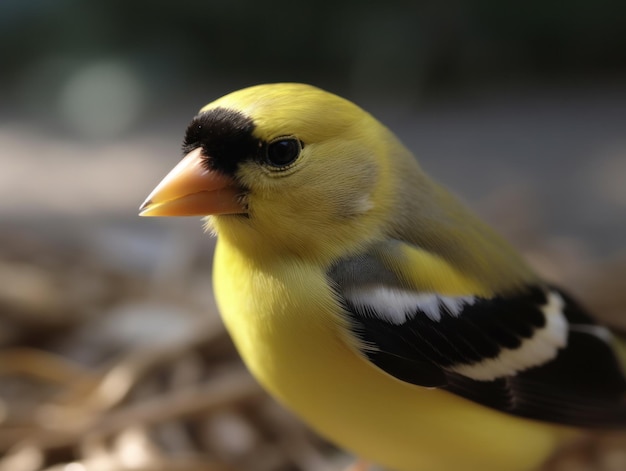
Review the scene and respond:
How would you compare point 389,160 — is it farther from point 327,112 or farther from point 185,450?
point 185,450

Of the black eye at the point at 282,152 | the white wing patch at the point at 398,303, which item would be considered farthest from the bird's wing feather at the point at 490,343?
the black eye at the point at 282,152

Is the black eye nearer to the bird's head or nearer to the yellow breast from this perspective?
the bird's head

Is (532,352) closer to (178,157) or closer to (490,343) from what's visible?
(490,343)

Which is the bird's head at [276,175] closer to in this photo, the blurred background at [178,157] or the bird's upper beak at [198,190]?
the bird's upper beak at [198,190]

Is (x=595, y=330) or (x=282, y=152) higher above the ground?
(x=282, y=152)

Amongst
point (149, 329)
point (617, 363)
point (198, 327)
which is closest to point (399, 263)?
point (617, 363)

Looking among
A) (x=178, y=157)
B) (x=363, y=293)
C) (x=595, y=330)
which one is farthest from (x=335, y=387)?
(x=178, y=157)

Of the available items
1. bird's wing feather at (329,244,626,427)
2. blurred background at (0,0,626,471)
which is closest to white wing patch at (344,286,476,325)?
bird's wing feather at (329,244,626,427)
